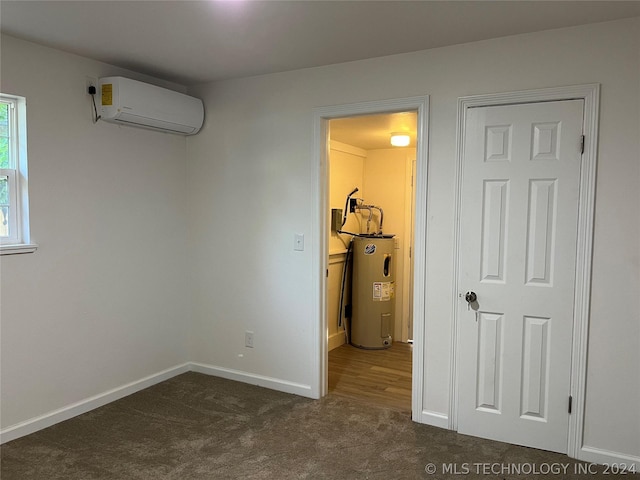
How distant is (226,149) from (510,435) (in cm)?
278

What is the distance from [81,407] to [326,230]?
202 cm

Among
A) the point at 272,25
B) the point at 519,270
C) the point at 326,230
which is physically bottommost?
the point at 519,270

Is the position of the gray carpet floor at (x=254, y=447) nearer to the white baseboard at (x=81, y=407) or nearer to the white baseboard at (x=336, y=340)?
the white baseboard at (x=81, y=407)

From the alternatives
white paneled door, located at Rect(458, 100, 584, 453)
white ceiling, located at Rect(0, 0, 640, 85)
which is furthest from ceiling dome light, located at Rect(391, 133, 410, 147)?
white paneled door, located at Rect(458, 100, 584, 453)

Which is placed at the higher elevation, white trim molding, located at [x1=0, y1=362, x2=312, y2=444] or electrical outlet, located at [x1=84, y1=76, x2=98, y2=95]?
electrical outlet, located at [x1=84, y1=76, x2=98, y2=95]

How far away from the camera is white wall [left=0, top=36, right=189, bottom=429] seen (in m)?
2.80

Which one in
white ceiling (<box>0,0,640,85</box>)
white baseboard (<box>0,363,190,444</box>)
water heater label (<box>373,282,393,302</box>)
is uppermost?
white ceiling (<box>0,0,640,85</box>)

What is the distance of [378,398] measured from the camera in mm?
3494

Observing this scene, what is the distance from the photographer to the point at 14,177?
2812 mm

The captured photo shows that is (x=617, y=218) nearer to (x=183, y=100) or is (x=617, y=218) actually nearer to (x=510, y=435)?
(x=510, y=435)

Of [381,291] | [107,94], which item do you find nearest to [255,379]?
[381,291]

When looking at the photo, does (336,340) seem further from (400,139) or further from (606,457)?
(606,457)

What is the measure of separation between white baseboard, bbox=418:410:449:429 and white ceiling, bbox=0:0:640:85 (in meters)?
2.27

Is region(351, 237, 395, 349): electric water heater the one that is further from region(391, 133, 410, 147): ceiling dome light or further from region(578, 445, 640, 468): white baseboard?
region(578, 445, 640, 468): white baseboard
